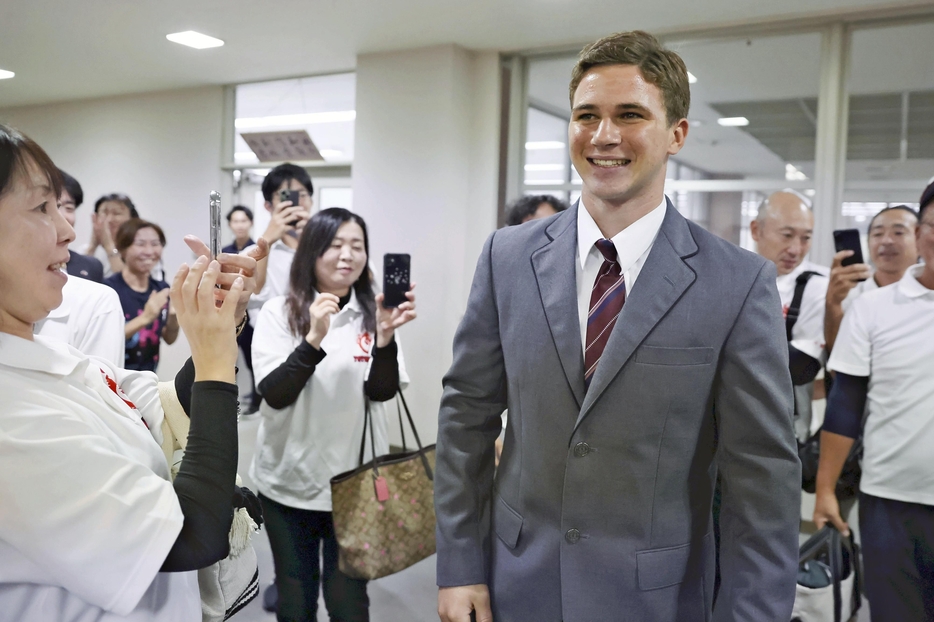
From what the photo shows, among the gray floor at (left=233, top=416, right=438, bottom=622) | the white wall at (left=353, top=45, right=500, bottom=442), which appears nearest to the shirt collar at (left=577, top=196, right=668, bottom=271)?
the gray floor at (left=233, top=416, right=438, bottom=622)

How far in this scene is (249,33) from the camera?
4820mm

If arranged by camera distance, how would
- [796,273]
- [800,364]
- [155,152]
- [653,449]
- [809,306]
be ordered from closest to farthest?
[653,449] → [800,364] → [809,306] → [796,273] → [155,152]

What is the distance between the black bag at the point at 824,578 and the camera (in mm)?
2033

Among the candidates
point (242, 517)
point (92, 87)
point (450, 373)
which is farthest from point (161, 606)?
point (92, 87)

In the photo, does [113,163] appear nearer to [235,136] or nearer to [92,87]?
[92,87]

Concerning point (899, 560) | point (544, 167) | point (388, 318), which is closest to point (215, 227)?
point (388, 318)

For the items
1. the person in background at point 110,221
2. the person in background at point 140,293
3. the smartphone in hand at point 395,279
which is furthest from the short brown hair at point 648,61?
the person in background at point 110,221

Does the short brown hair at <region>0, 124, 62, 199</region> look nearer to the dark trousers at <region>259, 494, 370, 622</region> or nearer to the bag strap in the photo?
the dark trousers at <region>259, 494, 370, 622</region>

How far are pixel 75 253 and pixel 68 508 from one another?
223 centimetres

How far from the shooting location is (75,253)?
2.74 metres

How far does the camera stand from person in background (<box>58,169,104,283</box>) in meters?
2.45

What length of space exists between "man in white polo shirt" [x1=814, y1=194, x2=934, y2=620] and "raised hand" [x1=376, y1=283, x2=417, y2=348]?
50.1 inches

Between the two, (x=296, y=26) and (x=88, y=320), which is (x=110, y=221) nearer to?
(x=296, y=26)

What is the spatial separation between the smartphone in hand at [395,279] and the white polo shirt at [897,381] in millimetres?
1309
